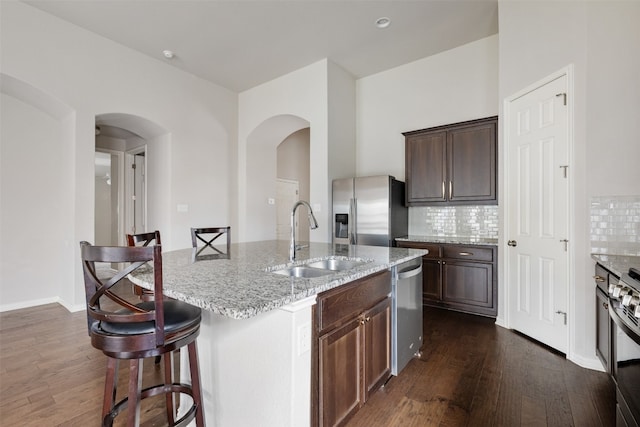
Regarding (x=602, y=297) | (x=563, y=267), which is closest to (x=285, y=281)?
(x=602, y=297)

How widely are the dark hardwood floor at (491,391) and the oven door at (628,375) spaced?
1.59ft

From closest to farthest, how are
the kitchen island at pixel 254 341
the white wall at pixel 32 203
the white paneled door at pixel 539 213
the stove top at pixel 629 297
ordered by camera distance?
the kitchen island at pixel 254 341
the stove top at pixel 629 297
the white paneled door at pixel 539 213
the white wall at pixel 32 203

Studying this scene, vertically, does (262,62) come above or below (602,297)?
above

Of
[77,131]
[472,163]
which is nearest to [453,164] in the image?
[472,163]

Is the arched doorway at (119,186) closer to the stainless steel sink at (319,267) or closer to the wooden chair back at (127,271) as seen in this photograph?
the stainless steel sink at (319,267)

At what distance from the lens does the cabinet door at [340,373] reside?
1.36 metres

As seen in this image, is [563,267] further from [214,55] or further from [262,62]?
[214,55]

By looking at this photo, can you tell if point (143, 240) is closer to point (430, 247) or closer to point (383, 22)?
point (430, 247)

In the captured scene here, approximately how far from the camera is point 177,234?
460cm

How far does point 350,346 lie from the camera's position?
1.56 m

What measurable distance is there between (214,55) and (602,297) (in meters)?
5.00

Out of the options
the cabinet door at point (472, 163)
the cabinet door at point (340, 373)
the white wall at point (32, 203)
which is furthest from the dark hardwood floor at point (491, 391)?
the white wall at point (32, 203)

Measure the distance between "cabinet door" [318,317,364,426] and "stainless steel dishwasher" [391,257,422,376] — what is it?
1.56ft

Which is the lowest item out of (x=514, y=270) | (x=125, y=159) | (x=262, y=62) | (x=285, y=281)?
(x=514, y=270)
